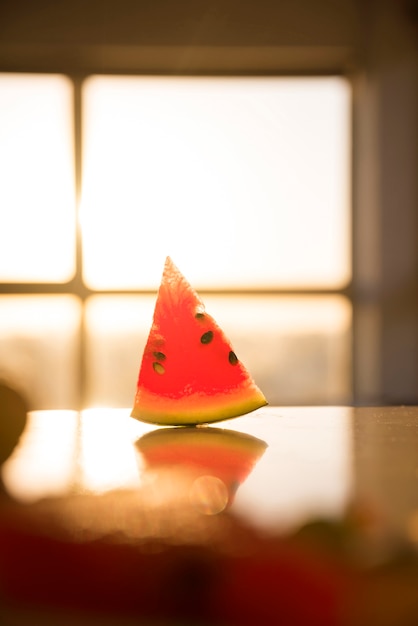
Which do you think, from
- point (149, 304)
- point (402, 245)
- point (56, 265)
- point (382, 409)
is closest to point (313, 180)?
point (402, 245)

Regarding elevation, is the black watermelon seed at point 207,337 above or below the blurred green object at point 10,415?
above

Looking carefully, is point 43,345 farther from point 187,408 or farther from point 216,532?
point 216,532

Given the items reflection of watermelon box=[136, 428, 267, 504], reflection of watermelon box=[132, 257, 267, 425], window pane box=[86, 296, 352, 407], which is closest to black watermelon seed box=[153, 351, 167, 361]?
reflection of watermelon box=[132, 257, 267, 425]

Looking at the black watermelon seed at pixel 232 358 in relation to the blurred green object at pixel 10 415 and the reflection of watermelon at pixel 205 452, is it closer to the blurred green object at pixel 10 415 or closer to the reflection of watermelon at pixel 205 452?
the reflection of watermelon at pixel 205 452

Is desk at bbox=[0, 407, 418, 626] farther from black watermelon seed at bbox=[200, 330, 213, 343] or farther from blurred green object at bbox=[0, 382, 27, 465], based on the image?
black watermelon seed at bbox=[200, 330, 213, 343]

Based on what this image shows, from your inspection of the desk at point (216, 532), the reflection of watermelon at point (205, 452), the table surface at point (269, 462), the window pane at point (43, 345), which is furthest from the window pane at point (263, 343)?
the desk at point (216, 532)

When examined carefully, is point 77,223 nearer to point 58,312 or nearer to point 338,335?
point 58,312
